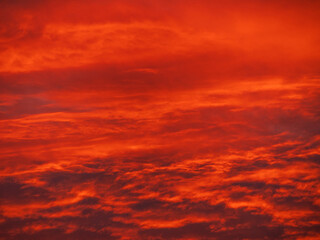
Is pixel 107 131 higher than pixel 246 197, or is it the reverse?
pixel 107 131

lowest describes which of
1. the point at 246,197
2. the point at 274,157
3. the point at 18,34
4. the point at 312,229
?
the point at 312,229

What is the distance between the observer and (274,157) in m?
2.59

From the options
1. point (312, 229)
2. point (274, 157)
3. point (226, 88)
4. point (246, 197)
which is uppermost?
point (226, 88)

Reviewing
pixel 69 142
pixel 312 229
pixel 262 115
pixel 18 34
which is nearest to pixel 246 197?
pixel 312 229

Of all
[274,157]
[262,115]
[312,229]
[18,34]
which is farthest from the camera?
[18,34]

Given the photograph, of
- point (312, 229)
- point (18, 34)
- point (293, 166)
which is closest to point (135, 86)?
point (18, 34)

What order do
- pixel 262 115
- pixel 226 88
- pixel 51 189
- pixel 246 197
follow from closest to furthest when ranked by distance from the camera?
pixel 246 197 → pixel 51 189 → pixel 262 115 → pixel 226 88

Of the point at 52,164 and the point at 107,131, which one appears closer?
the point at 52,164

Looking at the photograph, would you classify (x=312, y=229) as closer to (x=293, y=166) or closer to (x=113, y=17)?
(x=293, y=166)

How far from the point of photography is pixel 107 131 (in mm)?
3104

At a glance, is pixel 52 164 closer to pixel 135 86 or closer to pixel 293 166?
pixel 135 86

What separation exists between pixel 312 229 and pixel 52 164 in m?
1.75

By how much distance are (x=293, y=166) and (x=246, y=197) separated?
0.51 m

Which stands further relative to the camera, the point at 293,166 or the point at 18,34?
the point at 18,34
